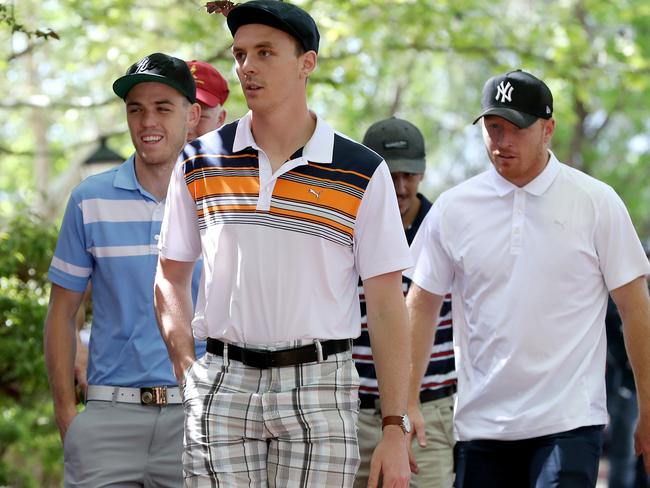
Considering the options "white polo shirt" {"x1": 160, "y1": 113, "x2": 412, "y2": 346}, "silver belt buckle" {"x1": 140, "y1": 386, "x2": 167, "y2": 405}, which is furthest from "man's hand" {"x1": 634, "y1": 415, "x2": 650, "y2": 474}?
"silver belt buckle" {"x1": 140, "y1": 386, "x2": 167, "y2": 405}

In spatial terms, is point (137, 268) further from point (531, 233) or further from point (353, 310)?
point (531, 233)

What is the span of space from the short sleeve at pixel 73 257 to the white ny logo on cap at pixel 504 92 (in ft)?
6.73

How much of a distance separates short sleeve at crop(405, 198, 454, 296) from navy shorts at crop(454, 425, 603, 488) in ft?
2.56

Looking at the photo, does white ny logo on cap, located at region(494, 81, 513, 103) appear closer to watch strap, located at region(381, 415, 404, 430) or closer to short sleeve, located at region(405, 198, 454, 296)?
short sleeve, located at region(405, 198, 454, 296)

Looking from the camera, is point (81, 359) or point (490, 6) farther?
point (490, 6)

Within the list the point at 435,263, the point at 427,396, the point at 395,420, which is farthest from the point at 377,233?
the point at 427,396

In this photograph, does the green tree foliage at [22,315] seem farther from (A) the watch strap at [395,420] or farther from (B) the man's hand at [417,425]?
(A) the watch strap at [395,420]

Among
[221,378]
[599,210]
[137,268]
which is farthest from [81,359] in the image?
[599,210]

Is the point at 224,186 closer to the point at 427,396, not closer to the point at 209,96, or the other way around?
the point at 209,96

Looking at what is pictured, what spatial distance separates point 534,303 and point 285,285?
5.65 feet

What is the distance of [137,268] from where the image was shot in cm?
586

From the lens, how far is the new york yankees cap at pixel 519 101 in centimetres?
621

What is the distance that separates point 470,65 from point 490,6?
9504mm

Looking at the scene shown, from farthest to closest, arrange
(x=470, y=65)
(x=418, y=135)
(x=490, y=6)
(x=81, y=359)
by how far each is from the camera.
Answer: (x=470, y=65), (x=490, y=6), (x=418, y=135), (x=81, y=359)
